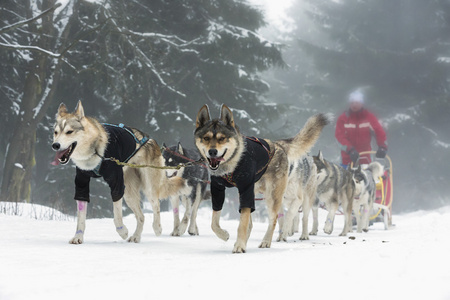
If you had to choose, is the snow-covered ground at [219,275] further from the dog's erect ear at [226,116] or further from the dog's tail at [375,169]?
the dog's tail at [375,169]

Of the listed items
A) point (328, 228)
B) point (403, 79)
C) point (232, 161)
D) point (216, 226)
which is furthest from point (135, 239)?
point (403, 79)

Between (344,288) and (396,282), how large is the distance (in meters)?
0.31

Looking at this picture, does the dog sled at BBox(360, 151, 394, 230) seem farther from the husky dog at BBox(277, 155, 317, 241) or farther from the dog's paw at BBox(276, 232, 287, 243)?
the dog's paw at BBox(276, 232, 287, 243)

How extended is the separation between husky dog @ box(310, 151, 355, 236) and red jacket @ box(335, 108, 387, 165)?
3.08 m

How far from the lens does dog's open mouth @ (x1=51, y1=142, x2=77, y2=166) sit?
492cm

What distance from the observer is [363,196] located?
34.6 ft

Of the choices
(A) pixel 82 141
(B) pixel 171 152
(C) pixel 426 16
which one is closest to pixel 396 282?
(A) pixel 82 141

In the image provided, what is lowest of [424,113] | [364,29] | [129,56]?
[129,56]

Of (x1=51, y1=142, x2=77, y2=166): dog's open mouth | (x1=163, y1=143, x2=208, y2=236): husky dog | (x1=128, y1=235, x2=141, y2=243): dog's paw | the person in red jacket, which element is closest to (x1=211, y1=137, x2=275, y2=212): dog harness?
(x1=128, y1=235, x2=141, y2=243): dog's paw

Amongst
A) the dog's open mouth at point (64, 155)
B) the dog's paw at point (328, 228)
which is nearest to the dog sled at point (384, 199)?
the dog's paw at point (328, 228)

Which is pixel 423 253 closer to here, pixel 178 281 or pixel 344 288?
pixel 344 288

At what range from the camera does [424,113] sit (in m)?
Answer: 32.4

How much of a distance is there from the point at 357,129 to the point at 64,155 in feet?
30.9

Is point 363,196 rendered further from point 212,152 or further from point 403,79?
point 403,79
